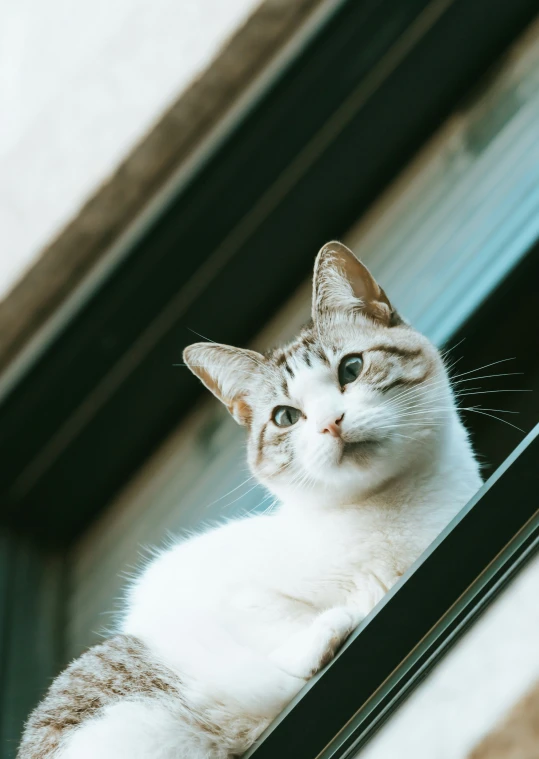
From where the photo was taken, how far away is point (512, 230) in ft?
4.98

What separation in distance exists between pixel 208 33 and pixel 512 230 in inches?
30.5

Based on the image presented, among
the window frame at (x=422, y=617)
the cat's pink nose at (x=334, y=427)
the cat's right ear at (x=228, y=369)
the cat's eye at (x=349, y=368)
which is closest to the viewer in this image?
the window frame at (x=422, y=617)

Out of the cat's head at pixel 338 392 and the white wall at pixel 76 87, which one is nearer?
the cat's head at pixel 338 392

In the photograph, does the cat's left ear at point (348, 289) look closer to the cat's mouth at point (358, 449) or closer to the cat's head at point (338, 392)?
the cat's head at point (338, 392)

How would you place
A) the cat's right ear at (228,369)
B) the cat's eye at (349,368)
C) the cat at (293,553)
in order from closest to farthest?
1. the cat at (293,553)
2. the cat's eye at (349,368)
3. the cat's right ear at (228,369)

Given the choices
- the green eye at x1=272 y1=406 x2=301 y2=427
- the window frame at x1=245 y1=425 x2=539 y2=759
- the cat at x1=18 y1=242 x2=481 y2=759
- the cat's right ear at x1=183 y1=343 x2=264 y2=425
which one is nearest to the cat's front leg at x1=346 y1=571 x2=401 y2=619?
the cat at x1=18 y1=242 x2=481 y2=759

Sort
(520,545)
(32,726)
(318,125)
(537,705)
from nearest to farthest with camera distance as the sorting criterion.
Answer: (537,705) → (520,545) → (32,726) → (318,125)

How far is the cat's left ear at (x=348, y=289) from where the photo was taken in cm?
130

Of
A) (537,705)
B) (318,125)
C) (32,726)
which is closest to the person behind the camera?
(537,705)

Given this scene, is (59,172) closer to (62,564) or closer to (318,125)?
(318,125)

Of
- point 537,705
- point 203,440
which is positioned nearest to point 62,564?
point 203,440

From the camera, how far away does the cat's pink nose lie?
41.9 inches

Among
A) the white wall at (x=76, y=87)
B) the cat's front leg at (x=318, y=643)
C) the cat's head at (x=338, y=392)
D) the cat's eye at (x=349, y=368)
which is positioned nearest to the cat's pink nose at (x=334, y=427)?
the cat's head at (x=338, y=392)

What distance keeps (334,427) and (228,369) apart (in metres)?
0.35
